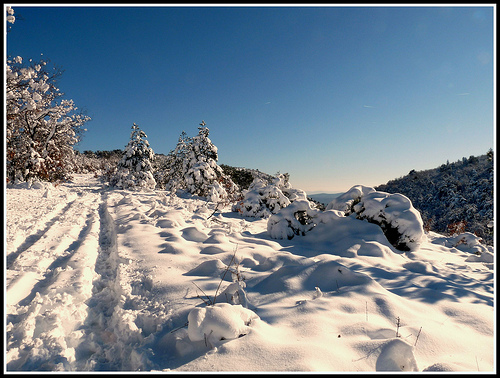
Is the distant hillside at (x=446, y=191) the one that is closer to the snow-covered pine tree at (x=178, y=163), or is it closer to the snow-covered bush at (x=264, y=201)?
the snow-covered bush at (x=264, y=201)

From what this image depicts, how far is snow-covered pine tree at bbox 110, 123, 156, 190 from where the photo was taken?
1888cm

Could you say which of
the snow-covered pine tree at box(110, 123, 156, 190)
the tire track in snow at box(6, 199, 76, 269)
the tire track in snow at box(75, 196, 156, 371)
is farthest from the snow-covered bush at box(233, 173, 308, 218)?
the snow-covered pine tree at box(110, 123, 156, 190)

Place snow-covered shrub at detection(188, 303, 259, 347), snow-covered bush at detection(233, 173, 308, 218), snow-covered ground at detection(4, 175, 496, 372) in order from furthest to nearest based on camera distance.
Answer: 1. snow-covered bush at detection(233, 173, 308, 218)
2. snow-covered shrub at detection(188, 303, 259, 347)
3. snow-covered ground at detection(4, 175, 496, 372)

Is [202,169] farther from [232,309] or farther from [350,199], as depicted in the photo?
[232,309]

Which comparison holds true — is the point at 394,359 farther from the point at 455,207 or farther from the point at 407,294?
the point at 455,207

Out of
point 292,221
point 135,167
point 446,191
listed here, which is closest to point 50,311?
point 292,221

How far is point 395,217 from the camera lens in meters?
6.43

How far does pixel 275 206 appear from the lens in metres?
10.8

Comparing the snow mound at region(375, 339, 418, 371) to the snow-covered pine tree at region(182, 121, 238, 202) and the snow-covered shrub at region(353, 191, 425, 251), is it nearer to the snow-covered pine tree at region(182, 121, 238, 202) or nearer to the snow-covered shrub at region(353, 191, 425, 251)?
the snow-covered shrub at region(353, 191, 425, 251)

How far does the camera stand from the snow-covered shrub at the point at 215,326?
6.81 feet

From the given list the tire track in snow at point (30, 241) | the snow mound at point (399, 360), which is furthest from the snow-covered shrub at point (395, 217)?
the tire track in snow at point (30, 241)

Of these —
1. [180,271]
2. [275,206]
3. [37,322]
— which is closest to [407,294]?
[180,271]

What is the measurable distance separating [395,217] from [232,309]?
588cm

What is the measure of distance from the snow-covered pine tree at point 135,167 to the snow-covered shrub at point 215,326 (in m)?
18.3
